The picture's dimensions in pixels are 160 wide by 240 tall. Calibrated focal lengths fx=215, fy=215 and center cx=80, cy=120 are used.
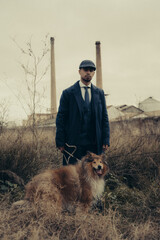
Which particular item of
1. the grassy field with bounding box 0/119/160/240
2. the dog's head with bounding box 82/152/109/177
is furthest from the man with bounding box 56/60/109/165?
the grassy field with bounding box 0/119/160/240

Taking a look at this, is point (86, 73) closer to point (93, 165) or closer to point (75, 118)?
point (75, 118)

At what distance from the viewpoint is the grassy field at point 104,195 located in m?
2.41

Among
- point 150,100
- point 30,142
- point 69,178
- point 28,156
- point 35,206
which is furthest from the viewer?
point 150,100

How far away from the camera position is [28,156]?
454 centimetres

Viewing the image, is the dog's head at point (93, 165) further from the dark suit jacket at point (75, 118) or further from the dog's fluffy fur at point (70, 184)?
the dark suit jacket at point (75, 118)

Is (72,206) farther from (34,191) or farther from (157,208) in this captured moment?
(157,208)

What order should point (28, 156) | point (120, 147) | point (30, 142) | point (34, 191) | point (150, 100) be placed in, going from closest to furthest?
point (34, 191)
point (28, 156)
point (30, 142)
point (120, 147)
point (150, 100)

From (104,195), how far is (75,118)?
1.40m

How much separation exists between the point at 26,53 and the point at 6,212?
387cm

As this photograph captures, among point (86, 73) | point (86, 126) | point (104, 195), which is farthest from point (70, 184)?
point (86, 73)

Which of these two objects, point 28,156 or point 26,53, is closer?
point 28,156

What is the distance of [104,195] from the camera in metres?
3.64

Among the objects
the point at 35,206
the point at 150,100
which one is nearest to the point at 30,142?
the point at 35,206

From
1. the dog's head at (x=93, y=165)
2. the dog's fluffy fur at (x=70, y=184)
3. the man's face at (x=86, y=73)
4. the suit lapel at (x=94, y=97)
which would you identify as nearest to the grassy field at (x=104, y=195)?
the dog's fluffy fur at (x=70, y=184)
